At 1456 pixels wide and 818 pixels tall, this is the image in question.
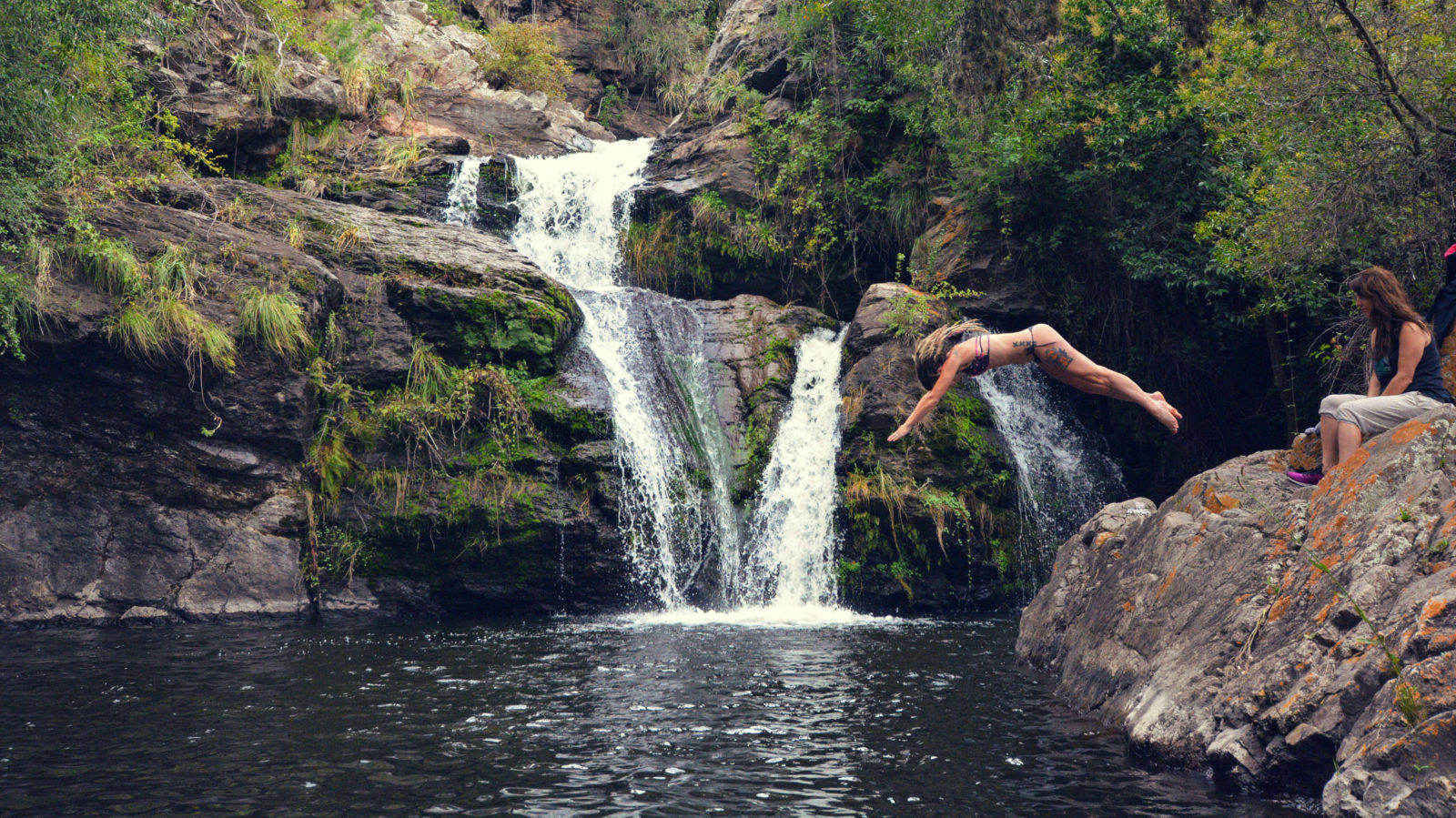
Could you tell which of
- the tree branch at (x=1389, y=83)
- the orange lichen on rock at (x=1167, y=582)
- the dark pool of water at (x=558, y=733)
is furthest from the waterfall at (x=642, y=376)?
the tree branch at (x=1389, y=83)

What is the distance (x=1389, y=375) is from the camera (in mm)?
6598

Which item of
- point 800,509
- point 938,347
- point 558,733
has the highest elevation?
point 938,347

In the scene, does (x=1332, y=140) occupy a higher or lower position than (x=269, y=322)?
higher

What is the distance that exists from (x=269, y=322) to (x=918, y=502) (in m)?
8.87

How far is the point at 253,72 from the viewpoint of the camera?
57.7 ft

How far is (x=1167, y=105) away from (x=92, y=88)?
50.3ft

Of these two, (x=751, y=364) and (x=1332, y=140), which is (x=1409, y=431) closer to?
(x=1332, y=140)

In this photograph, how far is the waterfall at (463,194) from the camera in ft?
59.3

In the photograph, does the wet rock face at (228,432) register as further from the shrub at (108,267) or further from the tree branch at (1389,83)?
the tree branch at (1389,83)

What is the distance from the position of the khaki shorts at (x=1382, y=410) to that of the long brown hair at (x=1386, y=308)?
1.37 ft

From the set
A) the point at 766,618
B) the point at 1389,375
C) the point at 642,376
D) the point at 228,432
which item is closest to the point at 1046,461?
the point at 766,618

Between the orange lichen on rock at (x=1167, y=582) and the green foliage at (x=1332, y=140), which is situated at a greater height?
the green foliage at (x=1332, y=140)

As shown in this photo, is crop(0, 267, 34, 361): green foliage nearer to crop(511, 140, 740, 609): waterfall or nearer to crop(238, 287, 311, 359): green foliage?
crop(238, 287, 311, 359): green foliage

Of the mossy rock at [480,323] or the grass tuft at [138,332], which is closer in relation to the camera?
the grass tuft at [138,332]
